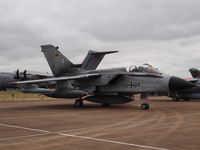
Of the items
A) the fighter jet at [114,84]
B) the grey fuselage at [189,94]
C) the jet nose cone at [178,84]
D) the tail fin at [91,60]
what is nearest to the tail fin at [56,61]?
the fighter jet at [114,84]

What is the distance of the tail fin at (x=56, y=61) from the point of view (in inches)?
779

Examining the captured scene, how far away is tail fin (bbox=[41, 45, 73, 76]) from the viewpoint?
19.8 metres

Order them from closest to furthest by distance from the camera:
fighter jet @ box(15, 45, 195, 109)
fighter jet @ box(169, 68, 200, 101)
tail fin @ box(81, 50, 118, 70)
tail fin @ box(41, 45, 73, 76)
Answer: fighter jet @ box(15, 45, 195, 109)
tail fin @ box(41, 45, 73, 76)
tail fin @ box(81, 50, 118, 70)
fighter jet @ box(169, 68, 200, 101)

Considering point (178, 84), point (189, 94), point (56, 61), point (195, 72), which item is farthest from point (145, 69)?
point (195, 72)

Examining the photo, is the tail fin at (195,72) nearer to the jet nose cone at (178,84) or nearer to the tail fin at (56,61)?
the tail fin at (56,61)

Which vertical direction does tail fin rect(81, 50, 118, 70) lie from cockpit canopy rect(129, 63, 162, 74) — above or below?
above

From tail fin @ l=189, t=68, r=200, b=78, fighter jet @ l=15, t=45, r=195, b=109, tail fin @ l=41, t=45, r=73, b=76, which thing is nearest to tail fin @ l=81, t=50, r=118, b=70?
tail fin @ l=41, t=45, r=73, b=76

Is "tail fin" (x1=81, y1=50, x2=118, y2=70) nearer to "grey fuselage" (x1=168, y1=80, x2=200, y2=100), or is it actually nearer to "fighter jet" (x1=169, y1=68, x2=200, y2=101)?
"fighter jet" (x1=169, y1=68, x2=200, y2=101)

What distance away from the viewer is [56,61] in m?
19.8

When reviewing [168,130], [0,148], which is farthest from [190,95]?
[0,148]

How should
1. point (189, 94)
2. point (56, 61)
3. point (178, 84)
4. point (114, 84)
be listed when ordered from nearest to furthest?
point (178, 84)
point (114, 84)
point (56, 61)
point (189, 94)

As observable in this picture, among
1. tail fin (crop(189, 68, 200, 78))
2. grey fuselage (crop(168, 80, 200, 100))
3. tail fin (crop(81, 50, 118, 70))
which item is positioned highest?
tail fin (crop(81, 50, 118, 70))

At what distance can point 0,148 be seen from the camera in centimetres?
528

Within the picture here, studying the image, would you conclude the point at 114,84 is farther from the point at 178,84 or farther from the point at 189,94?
the point at 189,94
